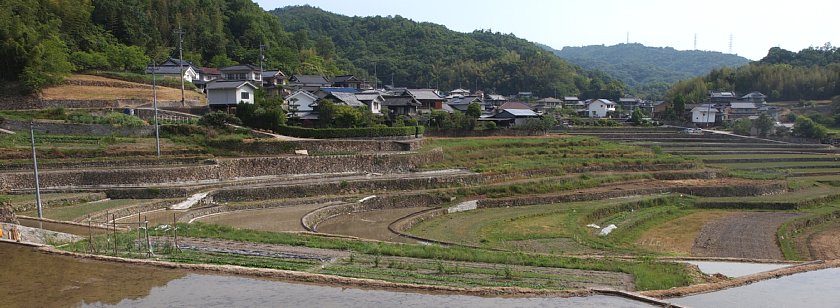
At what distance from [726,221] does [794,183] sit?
46.3ft

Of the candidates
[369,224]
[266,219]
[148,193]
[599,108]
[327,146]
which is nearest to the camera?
[266,219]

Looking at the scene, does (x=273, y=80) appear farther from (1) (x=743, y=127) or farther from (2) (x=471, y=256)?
(1) (x=743, y=127)

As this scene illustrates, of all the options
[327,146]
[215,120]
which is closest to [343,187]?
[327,146]

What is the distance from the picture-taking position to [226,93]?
148 ft

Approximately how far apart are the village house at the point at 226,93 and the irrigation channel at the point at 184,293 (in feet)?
103

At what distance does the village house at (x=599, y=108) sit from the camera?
82.5m

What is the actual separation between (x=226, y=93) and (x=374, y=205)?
20566 mm

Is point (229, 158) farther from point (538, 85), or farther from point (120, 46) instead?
point (538, 85)

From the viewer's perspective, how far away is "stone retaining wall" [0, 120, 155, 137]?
35.0 meters

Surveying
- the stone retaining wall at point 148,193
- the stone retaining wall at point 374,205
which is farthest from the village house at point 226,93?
the stone retaining wall at point 374,205

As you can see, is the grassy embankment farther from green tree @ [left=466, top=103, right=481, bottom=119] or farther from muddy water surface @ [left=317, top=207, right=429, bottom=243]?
green tree @ [left=466, top=103, right=481, bottom=119]

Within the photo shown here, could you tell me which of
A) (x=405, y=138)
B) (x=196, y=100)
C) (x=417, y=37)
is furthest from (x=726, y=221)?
(x=417, y=37)

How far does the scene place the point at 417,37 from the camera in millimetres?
133750

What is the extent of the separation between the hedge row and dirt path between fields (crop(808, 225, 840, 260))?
25.4m
